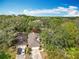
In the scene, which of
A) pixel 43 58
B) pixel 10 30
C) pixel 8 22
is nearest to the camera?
pixel 43 58

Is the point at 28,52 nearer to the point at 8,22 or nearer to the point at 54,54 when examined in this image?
the point at 54,54

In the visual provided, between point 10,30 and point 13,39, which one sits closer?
point 13,39

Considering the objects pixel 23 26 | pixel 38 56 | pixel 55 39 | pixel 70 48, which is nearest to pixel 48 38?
pixel 55 39

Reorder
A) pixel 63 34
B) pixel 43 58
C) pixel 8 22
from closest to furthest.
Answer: pixel 43 58 < pixel 63 34 < pixel 8 22

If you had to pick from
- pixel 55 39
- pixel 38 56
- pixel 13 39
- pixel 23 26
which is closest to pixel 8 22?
pixel 23 26

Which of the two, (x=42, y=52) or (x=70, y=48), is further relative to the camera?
(x=70, y=48)

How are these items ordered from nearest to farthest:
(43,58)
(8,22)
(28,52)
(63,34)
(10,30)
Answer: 1. (43,58)
2. (28,52)
3. (63,34)
4. (10,30)
5. (8,22)

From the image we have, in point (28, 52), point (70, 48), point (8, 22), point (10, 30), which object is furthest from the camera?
point (8, 22)

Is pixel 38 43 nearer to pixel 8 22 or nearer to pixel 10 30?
pixel 10 30
